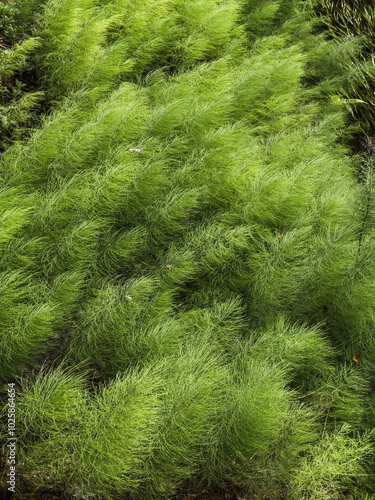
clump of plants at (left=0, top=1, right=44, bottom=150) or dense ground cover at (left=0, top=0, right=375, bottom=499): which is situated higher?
clump of plants at (left=0, top=1, right=44, bottom=150)

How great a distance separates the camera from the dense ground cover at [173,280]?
1533mm

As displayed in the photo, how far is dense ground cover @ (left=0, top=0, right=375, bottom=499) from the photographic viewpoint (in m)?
1.53

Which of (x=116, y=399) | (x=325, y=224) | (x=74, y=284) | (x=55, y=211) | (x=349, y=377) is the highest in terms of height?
(x=55, y=211)

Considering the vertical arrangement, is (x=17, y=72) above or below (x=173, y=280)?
above

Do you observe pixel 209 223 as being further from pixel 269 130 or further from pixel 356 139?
pixel 356 139

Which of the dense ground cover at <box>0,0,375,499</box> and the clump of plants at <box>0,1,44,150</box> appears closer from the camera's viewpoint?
the dense ground cover at <box>0,0,375,499</box>

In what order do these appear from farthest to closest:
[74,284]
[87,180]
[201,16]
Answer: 1. [201,16]
2. [87,180]
3. [74,284]

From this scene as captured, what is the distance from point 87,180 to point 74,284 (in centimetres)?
61

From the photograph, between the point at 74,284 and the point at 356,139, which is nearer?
the point at 74,284

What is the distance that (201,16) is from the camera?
137 inches

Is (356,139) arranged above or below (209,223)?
below

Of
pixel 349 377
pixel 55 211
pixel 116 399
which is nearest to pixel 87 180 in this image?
pixel 55 211

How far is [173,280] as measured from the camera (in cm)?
213

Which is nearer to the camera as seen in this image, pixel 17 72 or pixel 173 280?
pixel 173 280
